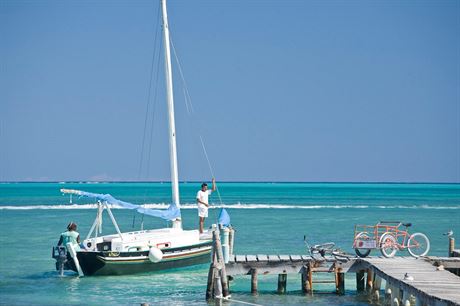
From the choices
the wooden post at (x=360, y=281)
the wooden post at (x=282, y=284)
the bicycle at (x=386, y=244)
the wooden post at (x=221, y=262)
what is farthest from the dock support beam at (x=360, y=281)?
the wooden post at (x=221, y=262)

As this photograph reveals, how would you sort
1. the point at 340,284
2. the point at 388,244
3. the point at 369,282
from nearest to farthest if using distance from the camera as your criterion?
the point at 340,284, the point at 369,282, the point at 388,244

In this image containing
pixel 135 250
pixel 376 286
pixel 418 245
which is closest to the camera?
pixel 376 286

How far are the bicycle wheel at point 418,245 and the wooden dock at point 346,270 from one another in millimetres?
974

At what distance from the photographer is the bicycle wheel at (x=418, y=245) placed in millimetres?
26234

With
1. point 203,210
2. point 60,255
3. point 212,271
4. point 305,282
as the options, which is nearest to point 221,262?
point 212,271

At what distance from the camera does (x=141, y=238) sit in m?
29.2

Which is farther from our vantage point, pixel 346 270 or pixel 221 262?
pixel 346 270

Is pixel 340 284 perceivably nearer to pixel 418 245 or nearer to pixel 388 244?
pixel 388 244

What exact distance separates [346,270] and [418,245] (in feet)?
8.87

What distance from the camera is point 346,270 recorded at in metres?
25.3

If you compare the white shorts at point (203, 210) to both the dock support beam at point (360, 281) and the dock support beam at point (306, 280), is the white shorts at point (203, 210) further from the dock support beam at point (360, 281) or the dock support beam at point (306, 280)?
the dock support beam at point (360, 281)

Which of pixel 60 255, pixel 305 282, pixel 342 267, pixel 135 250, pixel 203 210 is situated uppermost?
pixel 203 210

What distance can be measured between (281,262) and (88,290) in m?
6.38

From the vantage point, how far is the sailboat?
28.3 metres
